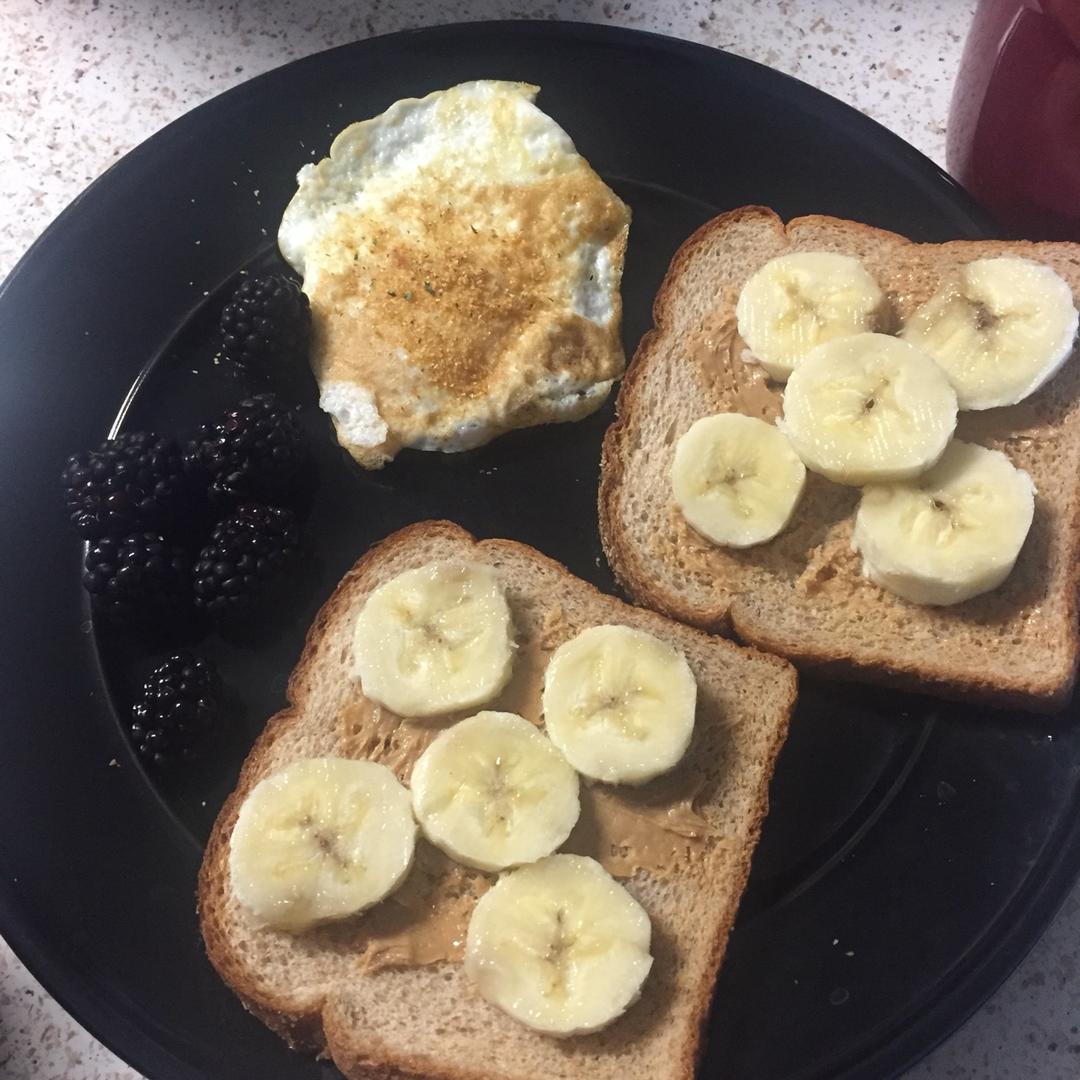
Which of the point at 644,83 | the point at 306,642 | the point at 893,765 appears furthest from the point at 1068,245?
the point at 306,642

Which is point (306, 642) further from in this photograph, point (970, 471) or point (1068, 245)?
point (1068, 245)

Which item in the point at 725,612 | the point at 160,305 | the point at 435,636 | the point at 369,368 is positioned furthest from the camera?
the point at 160,305

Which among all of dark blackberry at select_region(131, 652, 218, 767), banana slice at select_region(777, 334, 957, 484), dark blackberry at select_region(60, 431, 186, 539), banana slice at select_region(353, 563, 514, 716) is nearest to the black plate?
dark blackberry at select_region(131, 652, 218, 767)

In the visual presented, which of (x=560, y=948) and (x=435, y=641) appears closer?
(x=560, y=948)

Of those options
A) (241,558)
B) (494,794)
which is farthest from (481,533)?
(494,794)

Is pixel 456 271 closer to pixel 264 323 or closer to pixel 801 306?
pixel 264 323

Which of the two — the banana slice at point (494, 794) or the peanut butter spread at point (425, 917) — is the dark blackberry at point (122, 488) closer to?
the banana slice at point (494, 794)

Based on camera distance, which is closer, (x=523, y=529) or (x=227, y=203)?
(x=523, y=529)
